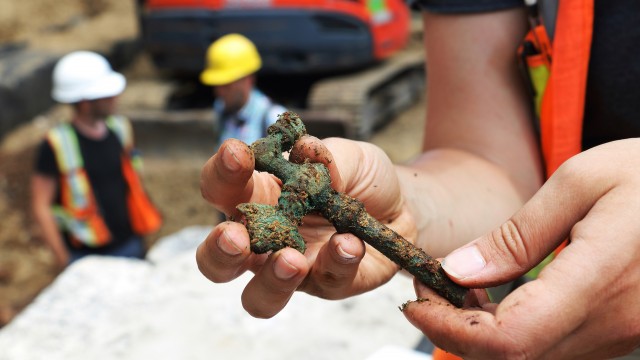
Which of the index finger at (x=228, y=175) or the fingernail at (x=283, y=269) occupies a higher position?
the index finger at (x=228, y=175)

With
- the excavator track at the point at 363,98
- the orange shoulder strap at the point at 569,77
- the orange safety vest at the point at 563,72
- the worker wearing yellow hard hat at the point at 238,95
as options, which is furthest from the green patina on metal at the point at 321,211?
the excavator track at the point at 363,98

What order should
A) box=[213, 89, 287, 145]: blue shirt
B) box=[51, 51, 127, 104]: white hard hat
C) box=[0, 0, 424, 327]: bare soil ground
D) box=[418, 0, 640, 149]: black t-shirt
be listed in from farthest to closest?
box=[0, 0, 424, 327]: bare soil ground
box=[213, 89, 287, 145]: blue shirt
box=[51, 51, 127, 104]: white hard hat
box=[418, 0, 640, 149]: black t-shirt

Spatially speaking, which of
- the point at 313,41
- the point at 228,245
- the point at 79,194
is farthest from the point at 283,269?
the point at 313,41

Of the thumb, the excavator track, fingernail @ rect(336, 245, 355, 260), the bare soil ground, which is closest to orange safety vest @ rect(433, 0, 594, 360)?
the thumb

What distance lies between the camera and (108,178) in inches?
145

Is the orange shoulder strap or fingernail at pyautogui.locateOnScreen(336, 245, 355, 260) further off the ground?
the orange shoulder strap

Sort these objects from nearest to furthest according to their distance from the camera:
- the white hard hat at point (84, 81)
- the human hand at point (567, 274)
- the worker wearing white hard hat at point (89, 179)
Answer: the human hand at point (567, 274) → the worker wearing white hard hat at point (89, 179) → the white hard hat at point (84, 81)

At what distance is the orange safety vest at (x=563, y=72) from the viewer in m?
1.33

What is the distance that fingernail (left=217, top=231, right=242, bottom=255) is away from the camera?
1061mm

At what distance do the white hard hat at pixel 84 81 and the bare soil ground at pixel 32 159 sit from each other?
1.40m

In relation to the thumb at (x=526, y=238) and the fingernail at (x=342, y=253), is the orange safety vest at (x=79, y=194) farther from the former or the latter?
the thumb at (x=526, y=238)

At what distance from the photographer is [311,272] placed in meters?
1.23

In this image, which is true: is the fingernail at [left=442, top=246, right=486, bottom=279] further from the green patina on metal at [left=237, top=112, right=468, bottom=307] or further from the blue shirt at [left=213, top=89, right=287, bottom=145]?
the blue shirt at [left=213, top=89, right=287, bottom=145]

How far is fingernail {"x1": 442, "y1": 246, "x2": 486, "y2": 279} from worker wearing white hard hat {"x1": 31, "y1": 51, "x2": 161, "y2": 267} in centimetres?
283
